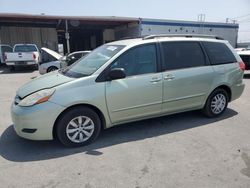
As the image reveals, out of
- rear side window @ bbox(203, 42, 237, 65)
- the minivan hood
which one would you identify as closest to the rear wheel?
rear side window @ bbox(203, 42, 237, 65)

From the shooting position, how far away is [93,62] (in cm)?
437

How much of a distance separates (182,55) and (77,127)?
8.07 feet

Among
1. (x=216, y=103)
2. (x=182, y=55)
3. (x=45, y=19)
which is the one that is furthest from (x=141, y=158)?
(x=45, y=19)

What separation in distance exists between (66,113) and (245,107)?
4.61m

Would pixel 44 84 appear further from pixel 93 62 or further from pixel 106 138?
pixel 106 138

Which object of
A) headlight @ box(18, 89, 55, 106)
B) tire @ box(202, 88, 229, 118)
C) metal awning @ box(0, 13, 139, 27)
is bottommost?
tire @ box(202, 88, 229, 118)

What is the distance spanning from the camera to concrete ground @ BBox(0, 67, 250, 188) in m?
2.94

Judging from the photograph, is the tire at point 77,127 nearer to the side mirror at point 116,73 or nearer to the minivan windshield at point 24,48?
the side mirror at point 116,73

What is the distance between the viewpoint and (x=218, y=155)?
11.6 ft

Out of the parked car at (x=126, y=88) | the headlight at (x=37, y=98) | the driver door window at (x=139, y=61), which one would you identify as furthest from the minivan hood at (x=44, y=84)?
the driver door window at (x=139, y=61)

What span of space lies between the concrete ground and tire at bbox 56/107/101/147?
135 millimetres

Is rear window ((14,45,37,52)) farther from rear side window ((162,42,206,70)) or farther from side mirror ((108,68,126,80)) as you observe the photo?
side mirror ((108,68,126,80))

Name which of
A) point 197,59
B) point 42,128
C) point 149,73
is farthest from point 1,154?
point 197,59

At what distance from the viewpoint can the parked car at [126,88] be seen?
3.64 m
